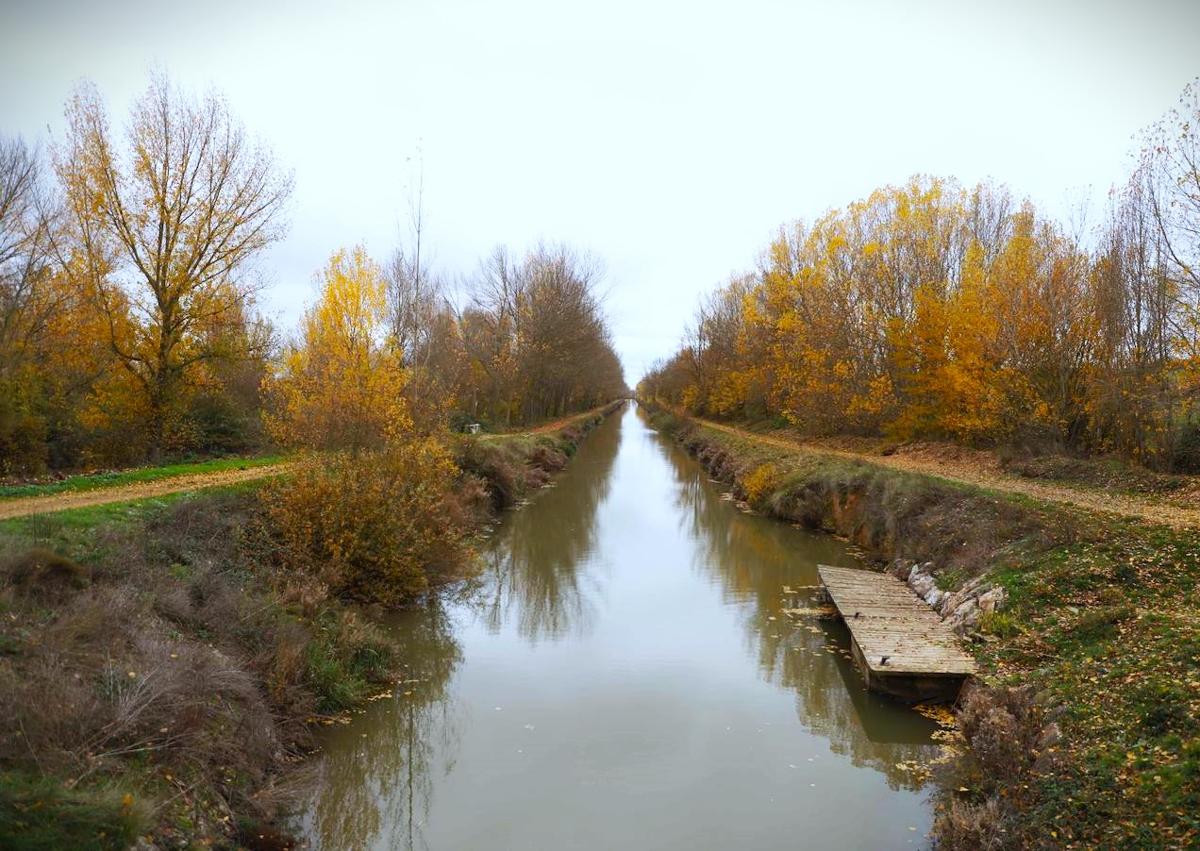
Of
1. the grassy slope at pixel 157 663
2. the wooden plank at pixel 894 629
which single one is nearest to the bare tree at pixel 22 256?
the grassy slope at pixel 157 663

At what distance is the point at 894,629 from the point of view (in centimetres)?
1030

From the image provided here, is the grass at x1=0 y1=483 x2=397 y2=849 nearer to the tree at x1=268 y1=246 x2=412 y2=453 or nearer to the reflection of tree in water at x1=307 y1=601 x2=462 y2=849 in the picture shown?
the reflection of tree in water at x1=307 y1=601 x2=462 y2=849

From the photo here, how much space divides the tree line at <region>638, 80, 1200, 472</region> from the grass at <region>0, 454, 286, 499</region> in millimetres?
19838

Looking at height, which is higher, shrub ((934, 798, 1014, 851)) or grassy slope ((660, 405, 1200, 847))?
grassy slope ((660, 405, 1200, 847))

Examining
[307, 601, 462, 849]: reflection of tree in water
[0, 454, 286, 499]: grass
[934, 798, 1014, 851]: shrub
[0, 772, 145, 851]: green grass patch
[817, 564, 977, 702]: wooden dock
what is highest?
[0, 454, 286, 499]: grass

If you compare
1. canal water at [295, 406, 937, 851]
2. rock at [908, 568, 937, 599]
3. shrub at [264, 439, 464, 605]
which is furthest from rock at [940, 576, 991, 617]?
shrub at [264, 439, 464, 605]

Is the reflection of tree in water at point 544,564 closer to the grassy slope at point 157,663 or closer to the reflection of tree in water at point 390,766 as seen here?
the reflection of tree in water at point 390,766

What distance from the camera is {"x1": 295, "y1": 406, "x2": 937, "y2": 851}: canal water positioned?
21.5 ft

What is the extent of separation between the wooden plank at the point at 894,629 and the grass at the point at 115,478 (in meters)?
12.7

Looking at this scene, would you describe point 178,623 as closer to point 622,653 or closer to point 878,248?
point 622,653

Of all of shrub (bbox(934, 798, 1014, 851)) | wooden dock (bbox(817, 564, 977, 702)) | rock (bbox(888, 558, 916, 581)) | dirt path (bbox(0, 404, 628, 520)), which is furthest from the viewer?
rock (bbox(888, 558, 916, 581))

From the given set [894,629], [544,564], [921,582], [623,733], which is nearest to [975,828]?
[623,733]

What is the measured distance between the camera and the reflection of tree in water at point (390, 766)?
6.45 meters

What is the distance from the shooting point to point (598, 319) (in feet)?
162
